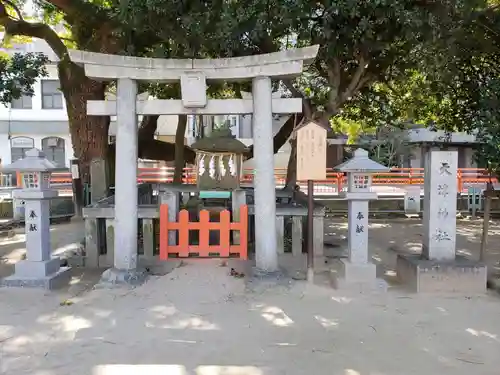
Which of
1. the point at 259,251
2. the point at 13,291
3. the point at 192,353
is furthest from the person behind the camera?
the point at 259,251

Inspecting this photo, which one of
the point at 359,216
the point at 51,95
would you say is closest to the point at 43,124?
the point at 51,95

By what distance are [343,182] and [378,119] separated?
3444 mm

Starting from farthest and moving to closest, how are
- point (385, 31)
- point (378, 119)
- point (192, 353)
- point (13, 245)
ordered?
point (378, 119), point (13, 245), point (385, 31), point (192, 353)

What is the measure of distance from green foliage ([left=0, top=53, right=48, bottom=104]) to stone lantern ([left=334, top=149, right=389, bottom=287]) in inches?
260

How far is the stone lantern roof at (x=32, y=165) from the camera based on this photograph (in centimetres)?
617

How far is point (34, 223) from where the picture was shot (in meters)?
6.36

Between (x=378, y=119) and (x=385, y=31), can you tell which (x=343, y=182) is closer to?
(x=378, y=119)

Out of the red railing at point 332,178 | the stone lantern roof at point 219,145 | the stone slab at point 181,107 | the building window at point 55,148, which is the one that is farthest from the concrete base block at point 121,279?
the building window at point 55,148

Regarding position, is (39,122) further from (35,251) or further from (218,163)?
(35,251)

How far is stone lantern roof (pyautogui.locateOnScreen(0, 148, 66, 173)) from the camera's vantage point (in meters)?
6.17

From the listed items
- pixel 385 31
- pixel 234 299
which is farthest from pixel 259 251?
pixel 385 31

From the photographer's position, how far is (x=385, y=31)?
26.8 feet

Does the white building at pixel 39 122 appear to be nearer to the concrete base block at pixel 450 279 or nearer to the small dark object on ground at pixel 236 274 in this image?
the small dark object on ground at pixel 236 274

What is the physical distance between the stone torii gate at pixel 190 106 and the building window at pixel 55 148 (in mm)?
20521
